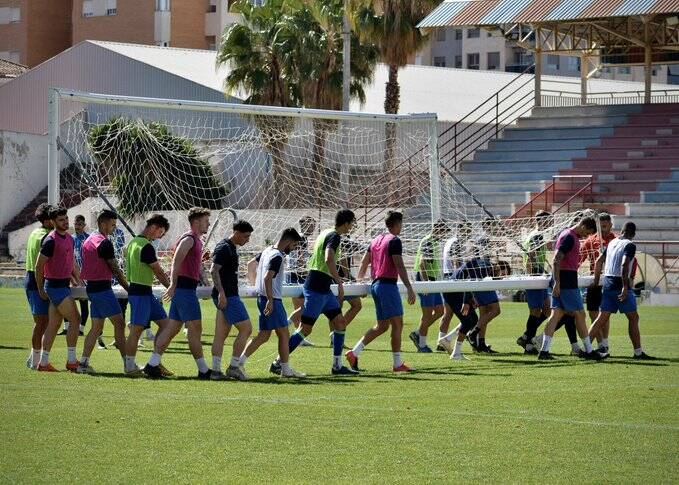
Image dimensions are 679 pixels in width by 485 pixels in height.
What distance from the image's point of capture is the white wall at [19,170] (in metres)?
50.8

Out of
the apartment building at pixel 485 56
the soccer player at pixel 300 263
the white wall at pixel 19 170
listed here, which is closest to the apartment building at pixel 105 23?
the apartment building at pixel 485 56

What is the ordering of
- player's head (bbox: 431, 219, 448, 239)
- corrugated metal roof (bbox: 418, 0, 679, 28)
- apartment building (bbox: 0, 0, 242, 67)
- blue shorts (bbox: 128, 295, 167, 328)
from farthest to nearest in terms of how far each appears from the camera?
1. apartment building (bbox: 0, 0, 242, 67)
2. corrugated metal roof (bbox: 418, 0, 679, 28)
3. player's head (bbox: 431, 219, 448, 239)
4. blue shorts (bbox: 128, 295, 167, 328)

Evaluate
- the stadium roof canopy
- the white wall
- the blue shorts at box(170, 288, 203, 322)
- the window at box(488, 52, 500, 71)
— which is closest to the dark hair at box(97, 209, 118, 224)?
the blue shorts at box(170, 288, 203, 322)

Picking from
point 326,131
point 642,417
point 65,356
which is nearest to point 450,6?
point 326,131

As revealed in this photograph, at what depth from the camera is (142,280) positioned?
50.3 feet

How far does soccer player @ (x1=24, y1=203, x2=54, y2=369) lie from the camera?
16.0 meters

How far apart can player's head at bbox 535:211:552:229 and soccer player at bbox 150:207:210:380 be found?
6.68 m

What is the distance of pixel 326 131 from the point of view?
31875 millimetres

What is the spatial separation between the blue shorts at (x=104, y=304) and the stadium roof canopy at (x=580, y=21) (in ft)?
77.8

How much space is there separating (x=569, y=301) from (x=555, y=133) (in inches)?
932

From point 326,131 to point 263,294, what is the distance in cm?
1681

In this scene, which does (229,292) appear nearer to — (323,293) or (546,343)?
(323,293)

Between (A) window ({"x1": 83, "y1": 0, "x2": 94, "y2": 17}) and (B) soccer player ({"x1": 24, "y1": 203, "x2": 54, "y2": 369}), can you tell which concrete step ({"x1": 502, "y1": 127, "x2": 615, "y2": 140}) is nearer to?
(B) soccer player ({"x1": 24, "y1": 203, "x2": 54, "y2": 369})

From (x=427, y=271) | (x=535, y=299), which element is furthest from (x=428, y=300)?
(x=535, y=299)
